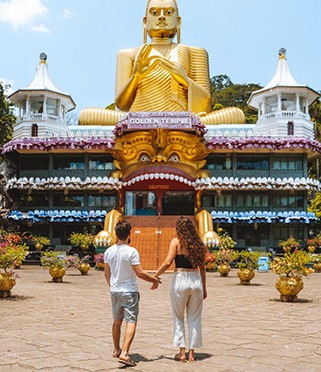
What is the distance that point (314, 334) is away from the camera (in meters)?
8.82

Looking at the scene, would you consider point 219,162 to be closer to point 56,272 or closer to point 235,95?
point 56,272

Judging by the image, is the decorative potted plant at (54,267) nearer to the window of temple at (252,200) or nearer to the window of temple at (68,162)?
the window of temple at (68,162)

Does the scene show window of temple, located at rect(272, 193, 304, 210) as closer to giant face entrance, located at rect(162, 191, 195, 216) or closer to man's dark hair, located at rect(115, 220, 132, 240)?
giant face entrance, located at rect(162, 191, 195, 216)

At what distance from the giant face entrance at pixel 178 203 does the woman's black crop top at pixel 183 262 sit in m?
23.3

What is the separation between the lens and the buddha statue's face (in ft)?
108

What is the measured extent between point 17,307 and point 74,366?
566 cm

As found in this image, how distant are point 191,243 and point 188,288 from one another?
1.80ft

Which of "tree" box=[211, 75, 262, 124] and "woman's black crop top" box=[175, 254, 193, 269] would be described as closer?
"woman's black crop top" box=[175, 254, 193, 269]

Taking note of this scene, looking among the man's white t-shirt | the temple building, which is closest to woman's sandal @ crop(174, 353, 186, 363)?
the man's white t-shirt

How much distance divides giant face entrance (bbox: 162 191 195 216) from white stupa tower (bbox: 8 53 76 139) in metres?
8.46

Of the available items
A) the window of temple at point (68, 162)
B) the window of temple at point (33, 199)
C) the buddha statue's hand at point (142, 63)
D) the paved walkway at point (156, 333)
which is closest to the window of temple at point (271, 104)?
the buddha statue's hand at point (142, 63)

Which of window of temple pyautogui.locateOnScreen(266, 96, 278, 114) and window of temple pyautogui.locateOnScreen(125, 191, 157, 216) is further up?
window of temple pyautogui.locateOnScreen(266, 96, 278, 114)

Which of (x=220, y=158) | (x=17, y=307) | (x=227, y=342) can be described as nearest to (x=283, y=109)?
(x=220, y=158)

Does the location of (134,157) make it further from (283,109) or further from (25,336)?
(25,336)
